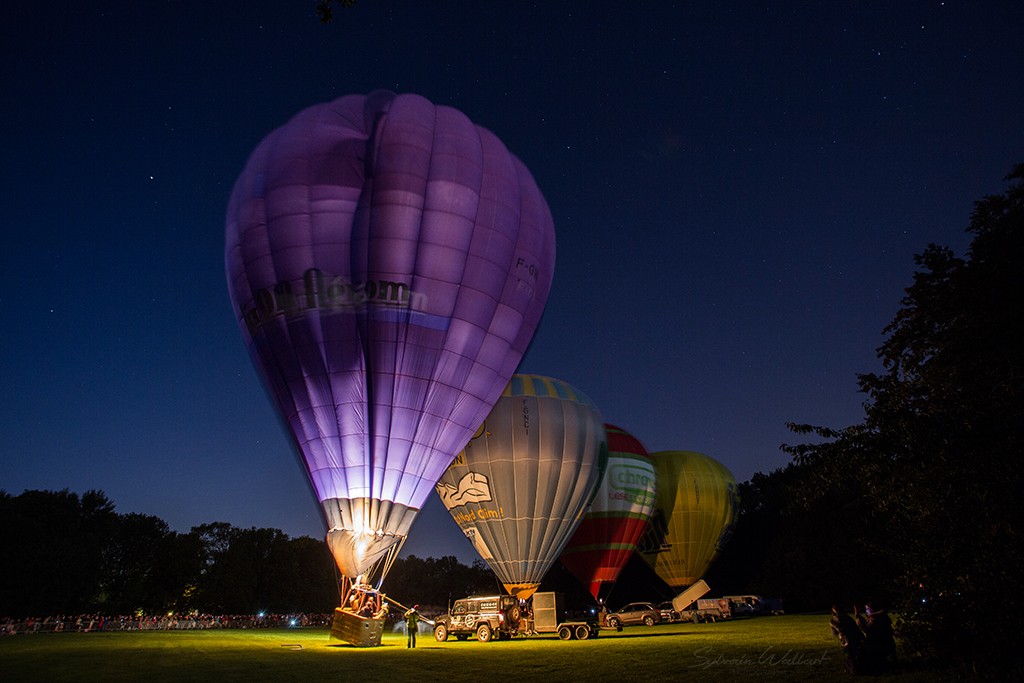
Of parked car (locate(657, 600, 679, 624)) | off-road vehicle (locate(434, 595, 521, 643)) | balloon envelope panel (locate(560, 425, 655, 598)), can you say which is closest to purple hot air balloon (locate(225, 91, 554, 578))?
off-road vehicle (locate(434, 595, 521, 643))

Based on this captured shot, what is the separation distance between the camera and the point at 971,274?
13.2 meters

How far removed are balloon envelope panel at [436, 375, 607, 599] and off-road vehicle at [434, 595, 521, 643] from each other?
7.58ft

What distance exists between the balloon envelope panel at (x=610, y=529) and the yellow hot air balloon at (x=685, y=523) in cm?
643

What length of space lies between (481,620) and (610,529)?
1257 centimetres

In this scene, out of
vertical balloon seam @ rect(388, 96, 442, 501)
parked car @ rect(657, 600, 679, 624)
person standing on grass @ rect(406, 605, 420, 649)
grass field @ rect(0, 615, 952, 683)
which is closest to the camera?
grass field @ rect(0, 615, 952, 683)

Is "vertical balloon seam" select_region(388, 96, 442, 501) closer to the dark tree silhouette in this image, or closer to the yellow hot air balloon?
the dark tree silhouette

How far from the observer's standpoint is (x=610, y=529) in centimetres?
3412

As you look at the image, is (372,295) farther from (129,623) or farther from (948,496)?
(129,623)

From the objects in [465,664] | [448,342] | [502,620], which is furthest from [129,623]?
[465,664]

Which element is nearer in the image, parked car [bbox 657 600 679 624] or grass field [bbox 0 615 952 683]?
grass field [bbox 0 615 952 683]

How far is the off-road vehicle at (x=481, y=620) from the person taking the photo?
22.9 meters

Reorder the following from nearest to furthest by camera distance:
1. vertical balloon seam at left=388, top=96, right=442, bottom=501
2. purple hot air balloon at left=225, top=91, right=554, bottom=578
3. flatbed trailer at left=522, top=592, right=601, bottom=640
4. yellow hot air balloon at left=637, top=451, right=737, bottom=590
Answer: purple hot air balloon at left=225, top=91, right=554, bottom=578 → vertical balloon seam at left=388, top=96, right=442, bottom=501 → flatbed trailer at left=522, top=592, right=601, bottom=640 → yellow hot air balloon at left=637, top=451, right=737, bottom=590

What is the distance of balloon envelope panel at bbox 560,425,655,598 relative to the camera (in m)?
34.2

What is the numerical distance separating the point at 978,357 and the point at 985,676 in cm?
657
